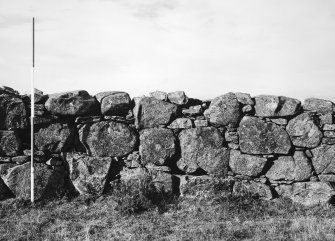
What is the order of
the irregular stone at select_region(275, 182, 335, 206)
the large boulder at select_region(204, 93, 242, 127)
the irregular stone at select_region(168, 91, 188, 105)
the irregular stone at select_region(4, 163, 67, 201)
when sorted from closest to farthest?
1. the irregular stone at select_region(275, 182, 335, 206)
2. the irregular stone at select_region(4, 163, 67, 201)
3. the large boulder at select_region(204, 93, 242, 127)
4. the irregular stone at select_region(168, 91, 188, 105)

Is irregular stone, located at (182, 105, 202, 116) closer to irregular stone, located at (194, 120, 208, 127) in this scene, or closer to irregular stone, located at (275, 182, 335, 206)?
irregular stone, located at (194, 120, 208, 127)

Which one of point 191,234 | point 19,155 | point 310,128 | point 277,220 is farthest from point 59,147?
point 310,128

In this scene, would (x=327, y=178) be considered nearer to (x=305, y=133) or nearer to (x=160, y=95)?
(x=305, y=133)

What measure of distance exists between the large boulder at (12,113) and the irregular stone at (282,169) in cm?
733

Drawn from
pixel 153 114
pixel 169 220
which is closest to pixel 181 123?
pixel 153 114

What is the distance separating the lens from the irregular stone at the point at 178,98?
10547mm

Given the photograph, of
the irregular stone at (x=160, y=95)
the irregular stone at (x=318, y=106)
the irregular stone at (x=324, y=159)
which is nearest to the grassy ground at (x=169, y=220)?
the irregular stone at (x=324, y=159)

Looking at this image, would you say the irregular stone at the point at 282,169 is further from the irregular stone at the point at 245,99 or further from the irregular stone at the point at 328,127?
the irregular stone at the point at 245,99

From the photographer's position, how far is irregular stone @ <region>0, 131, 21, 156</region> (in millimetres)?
10016

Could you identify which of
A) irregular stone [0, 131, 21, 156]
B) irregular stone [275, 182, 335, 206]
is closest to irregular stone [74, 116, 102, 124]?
irregular stone [0, 131, 21, 156]

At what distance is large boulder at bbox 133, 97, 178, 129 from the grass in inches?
92.6

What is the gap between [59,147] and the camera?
33.9 feet

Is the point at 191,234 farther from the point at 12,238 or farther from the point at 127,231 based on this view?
the point at 12,238

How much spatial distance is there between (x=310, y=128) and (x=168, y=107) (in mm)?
4138
